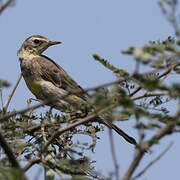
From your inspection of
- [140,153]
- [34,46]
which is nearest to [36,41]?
[34,46]

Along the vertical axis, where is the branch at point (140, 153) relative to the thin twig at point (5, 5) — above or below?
below

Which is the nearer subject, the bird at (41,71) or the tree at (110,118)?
the tree at (110,118)

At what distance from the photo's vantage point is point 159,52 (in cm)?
296

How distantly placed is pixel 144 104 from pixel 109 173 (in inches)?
A: 58.1

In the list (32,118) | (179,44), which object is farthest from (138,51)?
(32,118)

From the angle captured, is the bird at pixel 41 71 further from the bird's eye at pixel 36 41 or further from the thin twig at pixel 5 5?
the thin twig at pixel 5 5

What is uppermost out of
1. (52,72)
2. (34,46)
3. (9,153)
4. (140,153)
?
(34,46)

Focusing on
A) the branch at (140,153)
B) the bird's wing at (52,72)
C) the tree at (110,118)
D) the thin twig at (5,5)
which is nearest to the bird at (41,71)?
the bird's wing at (52,72)

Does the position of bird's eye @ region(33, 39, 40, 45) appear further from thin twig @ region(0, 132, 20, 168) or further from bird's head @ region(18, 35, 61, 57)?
thin twig @ region(0, 132, 20, 168)

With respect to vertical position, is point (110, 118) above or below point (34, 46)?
below

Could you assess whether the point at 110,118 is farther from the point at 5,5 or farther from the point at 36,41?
the point at 36,41

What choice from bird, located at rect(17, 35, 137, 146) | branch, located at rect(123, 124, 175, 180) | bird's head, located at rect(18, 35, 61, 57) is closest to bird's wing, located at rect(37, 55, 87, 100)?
bird, located at rect(17, 35, 137, 146)

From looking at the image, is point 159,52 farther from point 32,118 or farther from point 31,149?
point 32,118

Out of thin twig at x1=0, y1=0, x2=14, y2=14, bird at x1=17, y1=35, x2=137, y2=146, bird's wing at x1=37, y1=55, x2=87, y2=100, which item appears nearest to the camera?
thin twig at x1=0, y1=0, x2=14, y2=14
